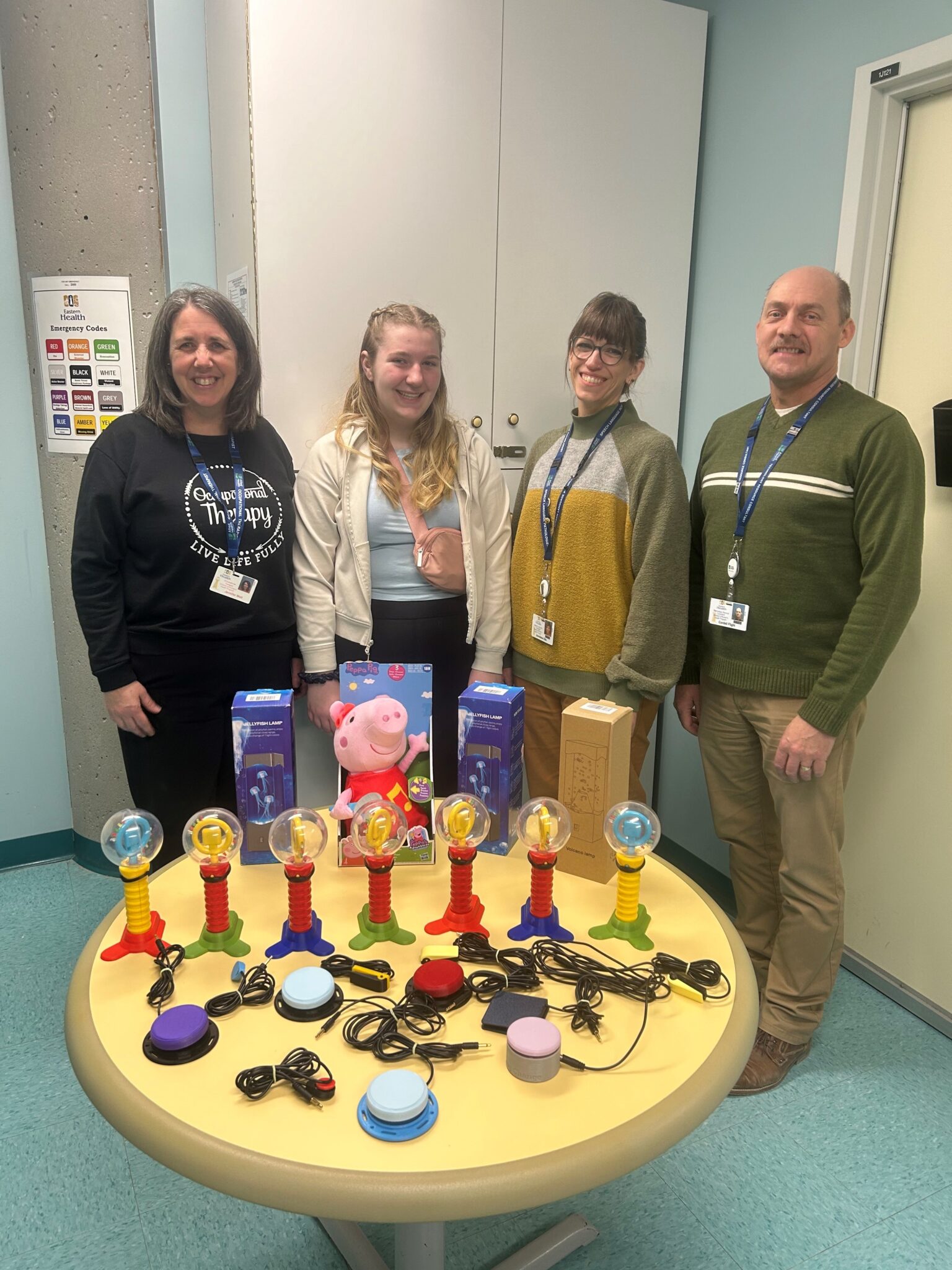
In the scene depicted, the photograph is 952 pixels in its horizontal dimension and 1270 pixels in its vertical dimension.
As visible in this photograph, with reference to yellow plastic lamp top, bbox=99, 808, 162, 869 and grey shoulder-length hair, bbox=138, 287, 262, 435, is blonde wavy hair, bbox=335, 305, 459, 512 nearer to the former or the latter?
grey shoulder-length hair, bbox=138, 287, 262, 435

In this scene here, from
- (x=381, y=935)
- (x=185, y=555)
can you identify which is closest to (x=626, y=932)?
(x=381, y=935)

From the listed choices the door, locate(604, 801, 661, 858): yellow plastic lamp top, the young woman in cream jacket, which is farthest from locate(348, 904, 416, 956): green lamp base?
the door

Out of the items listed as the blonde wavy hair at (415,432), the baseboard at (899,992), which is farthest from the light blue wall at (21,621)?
the baseboard at (899,992)

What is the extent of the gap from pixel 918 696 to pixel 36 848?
8.66 ft

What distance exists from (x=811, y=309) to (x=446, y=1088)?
1.54 metres

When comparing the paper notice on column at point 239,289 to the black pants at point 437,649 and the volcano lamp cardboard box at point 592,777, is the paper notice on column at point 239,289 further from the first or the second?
the volcano lamp cardboard box at point 592,777

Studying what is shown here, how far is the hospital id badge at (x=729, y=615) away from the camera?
1833 mm

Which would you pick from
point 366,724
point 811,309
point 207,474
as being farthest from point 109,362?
point 811,309

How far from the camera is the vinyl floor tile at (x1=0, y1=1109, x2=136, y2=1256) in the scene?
1.51 meters

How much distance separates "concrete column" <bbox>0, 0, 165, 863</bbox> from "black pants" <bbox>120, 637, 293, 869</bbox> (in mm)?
917

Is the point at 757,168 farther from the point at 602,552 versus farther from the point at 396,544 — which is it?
the point at 396,544

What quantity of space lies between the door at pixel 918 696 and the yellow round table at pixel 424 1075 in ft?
3.40

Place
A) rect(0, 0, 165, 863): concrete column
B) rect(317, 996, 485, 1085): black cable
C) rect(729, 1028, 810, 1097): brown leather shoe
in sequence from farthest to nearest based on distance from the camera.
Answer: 1. rect(0, 0, 165, 863): concrete column
2. rect(729, 1028, 810, 1097): brown leather shoe
3. rect(317, 996, 485, 1085): black cable

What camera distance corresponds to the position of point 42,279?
2332mm
